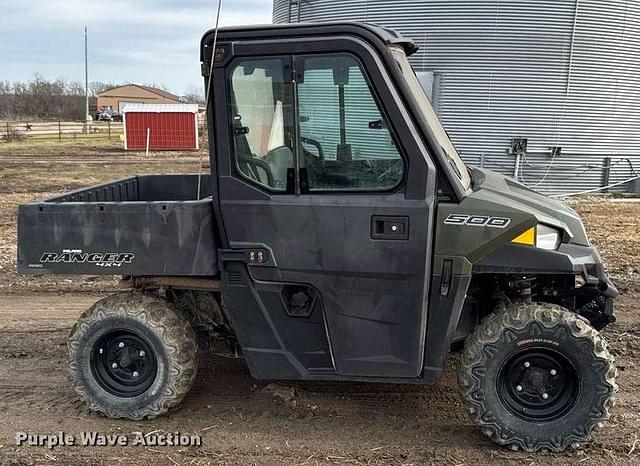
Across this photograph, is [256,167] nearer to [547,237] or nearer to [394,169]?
[394,169]

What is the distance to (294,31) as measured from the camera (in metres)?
3.64

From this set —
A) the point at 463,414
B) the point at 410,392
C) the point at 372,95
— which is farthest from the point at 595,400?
the point at 372,95

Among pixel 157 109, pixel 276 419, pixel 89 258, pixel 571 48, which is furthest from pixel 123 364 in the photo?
pixel 157 109

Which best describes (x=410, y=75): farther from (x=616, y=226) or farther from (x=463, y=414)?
(x=616, y=226)

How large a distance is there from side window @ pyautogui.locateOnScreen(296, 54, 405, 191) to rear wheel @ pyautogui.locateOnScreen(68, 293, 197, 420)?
4.48ft

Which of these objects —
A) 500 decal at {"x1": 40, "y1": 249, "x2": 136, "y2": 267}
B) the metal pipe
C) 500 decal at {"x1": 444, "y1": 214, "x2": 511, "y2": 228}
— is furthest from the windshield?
the metal pipe

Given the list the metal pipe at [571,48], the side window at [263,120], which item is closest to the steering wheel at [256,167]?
the side window at [263,120]

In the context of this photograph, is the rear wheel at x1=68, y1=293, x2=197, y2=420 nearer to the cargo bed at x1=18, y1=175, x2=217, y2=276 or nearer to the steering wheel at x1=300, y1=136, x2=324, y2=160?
the cargo bed at x1=18, y1=175, x2=217, y2=276

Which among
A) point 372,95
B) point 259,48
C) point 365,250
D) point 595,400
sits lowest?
point 595,400

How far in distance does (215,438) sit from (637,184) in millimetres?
14937

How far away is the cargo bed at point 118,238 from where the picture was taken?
3.95 metres

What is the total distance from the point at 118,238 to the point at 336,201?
4.62ft

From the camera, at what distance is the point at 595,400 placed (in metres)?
3.72

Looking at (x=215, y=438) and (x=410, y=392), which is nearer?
(x=215, y=438)
